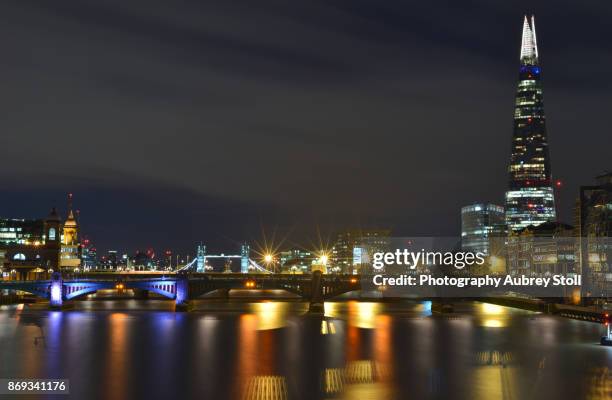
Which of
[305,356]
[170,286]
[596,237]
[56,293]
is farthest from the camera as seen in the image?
[596,237]

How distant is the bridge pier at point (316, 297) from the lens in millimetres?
124500

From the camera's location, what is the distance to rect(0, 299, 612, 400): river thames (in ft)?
190

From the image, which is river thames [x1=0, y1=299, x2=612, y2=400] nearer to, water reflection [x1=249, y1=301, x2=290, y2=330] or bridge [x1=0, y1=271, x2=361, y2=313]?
water reflection [x1=249, y1=301, x2=290, y2=330]

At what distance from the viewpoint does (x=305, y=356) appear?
246ft

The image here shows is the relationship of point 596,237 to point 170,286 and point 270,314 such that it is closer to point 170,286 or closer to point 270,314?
point 270,314

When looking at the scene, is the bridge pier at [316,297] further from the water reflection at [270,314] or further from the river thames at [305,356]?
the water reflection at [270,314]

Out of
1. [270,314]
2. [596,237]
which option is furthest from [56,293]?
[596,237]

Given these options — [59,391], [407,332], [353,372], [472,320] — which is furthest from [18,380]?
[472,320]

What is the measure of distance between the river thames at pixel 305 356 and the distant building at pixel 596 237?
3338 cm

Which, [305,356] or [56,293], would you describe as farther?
[56,293]

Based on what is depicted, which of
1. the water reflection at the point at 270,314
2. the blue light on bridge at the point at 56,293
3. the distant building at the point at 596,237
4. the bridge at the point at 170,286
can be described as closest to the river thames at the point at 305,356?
the water reflection at the point at 270,314

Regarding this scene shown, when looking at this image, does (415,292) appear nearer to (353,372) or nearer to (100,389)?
(353,372)

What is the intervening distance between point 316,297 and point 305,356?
51.4 meters

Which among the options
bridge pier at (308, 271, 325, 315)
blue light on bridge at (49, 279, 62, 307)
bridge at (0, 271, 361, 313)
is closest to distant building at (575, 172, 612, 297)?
bridge at (0, 271, 361, 313)
